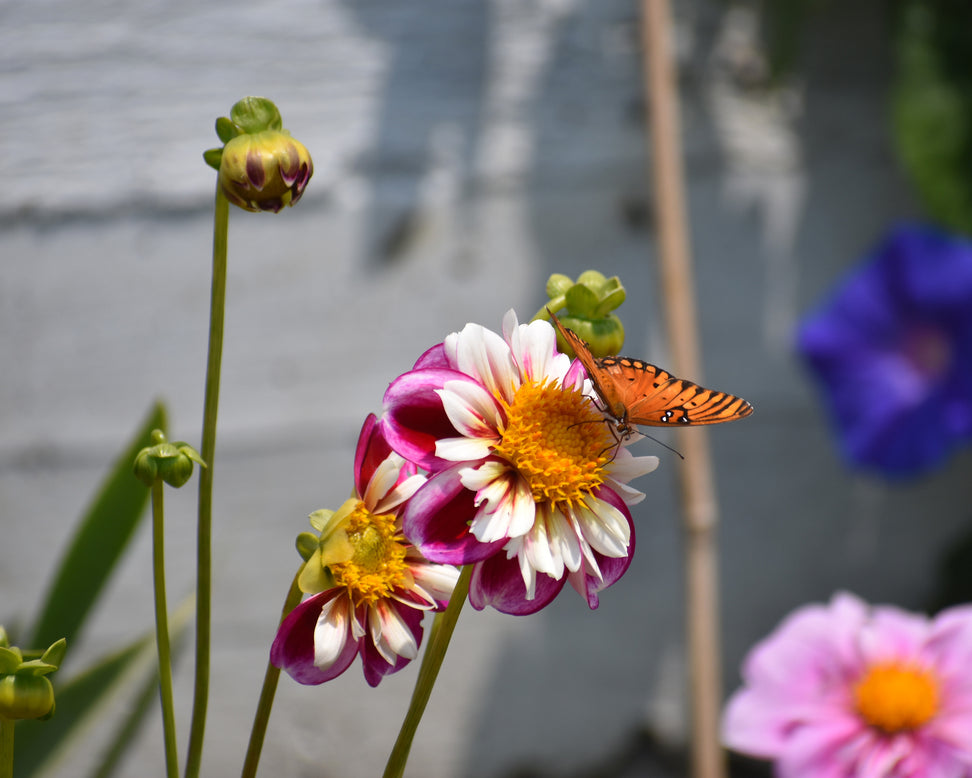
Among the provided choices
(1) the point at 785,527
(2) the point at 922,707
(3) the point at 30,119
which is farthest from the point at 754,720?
(3) the point at 30,119

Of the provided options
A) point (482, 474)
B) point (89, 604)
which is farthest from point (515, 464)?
point (89, 604)

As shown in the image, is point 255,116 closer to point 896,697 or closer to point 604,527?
point 604,527

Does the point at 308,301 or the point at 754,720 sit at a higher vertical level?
the point at 308,301

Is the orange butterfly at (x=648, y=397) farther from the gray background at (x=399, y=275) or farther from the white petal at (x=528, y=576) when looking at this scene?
the gray background at (x=399, y=275)

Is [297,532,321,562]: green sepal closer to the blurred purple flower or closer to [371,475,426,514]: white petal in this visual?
[371,475,426,514]: white petal

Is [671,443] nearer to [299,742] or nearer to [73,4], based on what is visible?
[299,742]

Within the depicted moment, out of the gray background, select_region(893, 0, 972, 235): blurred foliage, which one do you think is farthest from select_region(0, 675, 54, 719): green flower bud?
select_region(893, 0, 972, 235): blurred foliage
